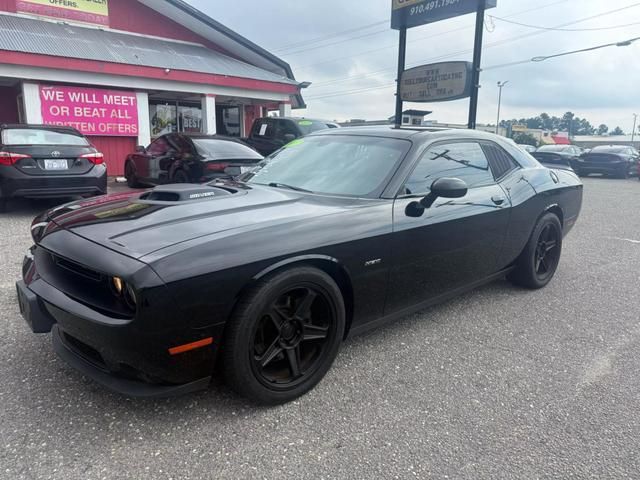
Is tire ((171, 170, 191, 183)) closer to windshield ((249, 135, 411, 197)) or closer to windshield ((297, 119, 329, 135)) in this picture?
windshield ((297, 119, 329, 135))

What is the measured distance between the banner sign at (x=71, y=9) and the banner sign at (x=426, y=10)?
10.1 meters

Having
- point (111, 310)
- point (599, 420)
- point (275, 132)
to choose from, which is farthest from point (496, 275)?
point (275, 132)

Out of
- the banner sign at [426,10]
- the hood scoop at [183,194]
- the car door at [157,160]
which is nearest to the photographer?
the hood scoop at [183,194]

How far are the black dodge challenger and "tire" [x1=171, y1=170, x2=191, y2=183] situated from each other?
4.50m

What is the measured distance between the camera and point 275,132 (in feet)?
37.8

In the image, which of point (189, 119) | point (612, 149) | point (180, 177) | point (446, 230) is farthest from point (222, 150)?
point (612, 149)

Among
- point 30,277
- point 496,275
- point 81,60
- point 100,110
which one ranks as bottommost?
point 496,275

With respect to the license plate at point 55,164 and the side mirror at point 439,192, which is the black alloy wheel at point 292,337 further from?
the license plate at point 55,164

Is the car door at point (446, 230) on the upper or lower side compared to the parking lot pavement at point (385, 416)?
upper

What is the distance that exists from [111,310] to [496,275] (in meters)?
3.05

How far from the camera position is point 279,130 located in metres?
11.5

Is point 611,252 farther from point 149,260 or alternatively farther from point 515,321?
point 149,260

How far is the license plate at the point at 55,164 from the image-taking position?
678cm

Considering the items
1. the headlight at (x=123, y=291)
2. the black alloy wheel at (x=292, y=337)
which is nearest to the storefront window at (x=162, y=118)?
the black alloy wheel at (x=292, y=337)
